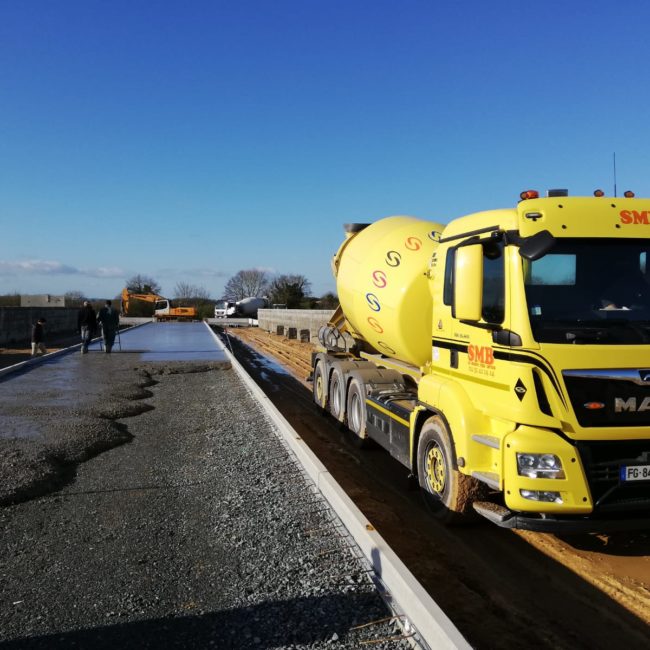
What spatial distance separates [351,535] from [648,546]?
106 inches

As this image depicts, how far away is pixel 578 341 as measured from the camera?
4.54 m

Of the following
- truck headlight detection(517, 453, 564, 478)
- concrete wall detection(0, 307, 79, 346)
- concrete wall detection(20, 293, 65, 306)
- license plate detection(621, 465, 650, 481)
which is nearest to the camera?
truck headlight detection(517, 453, 564, 478)

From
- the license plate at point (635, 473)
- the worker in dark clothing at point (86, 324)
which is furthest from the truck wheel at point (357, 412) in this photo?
the worker in dark clothing at point (86, 324)

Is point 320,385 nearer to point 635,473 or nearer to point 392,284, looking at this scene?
point 392,284

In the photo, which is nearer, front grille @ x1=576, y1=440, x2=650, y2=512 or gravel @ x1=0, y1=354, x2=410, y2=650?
gravel @ x1=0, y1=354, x2=410, y2=650

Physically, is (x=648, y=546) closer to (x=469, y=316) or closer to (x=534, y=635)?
(x=534, y=635)

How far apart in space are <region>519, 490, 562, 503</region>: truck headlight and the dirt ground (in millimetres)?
757

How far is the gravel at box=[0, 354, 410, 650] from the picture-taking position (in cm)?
367

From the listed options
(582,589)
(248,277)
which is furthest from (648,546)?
(248,277)

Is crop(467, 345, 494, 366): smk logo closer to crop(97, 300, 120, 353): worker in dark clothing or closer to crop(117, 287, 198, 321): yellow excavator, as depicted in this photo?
crop(97, 300, 120, 353): worker in dark clothing

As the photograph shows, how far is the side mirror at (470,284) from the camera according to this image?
16.1 feet

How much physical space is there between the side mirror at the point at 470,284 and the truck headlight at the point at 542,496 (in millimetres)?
1429

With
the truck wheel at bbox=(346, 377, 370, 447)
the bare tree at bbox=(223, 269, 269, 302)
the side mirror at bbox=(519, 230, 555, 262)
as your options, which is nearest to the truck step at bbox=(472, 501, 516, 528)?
the side mirror at bbox=(519, 230, 555, 262)

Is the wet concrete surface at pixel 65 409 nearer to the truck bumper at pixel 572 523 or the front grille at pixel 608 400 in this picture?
the truck bumper at pixel 572 523
